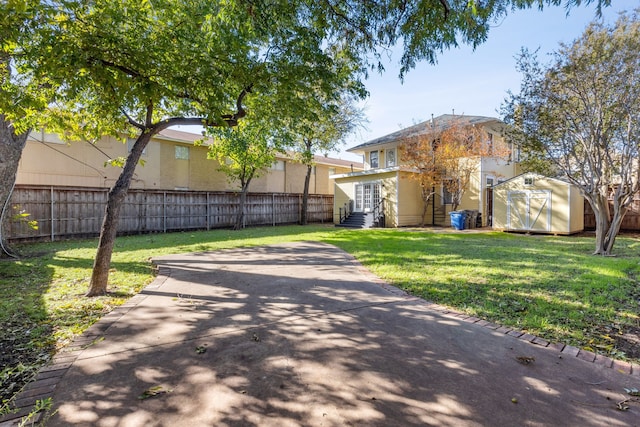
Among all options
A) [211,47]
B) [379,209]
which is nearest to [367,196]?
[379,209]

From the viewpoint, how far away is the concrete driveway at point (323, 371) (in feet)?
6.89

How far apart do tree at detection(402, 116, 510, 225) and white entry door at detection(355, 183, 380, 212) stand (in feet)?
7.53

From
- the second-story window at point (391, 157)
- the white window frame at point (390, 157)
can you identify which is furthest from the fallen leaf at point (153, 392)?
the second-story window at point (391, 157)

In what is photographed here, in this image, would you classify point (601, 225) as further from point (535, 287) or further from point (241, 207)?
point (241, 207)

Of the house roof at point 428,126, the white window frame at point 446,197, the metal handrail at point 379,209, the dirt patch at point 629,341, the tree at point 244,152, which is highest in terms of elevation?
the house roof at point 428,126

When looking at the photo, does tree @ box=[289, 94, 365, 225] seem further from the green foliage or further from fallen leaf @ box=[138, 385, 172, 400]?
fallen leaf @ box=[138, 385, 172, 400]

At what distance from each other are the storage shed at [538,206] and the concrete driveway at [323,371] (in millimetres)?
12474

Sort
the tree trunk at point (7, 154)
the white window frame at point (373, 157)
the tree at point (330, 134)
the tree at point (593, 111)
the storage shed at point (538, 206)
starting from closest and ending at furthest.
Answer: the tree trunk at point (7, 154) < the tree at point (593, 111) < the storage shed at point (538, 206) < the tree at point (330, 134) < the white window frame at point (373, 157)

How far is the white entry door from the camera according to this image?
18344 mm

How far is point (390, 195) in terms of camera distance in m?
17.6

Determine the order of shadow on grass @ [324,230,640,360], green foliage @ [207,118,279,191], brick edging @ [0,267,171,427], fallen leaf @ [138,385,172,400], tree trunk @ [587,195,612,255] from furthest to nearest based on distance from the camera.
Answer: green foliage @ [207,118,279,191] < tree trunk @ [587,195,612,255] < shadow on grass @ [324,230,640,360] < fallen leaf @ [138,385,172,400] < brick edging @ [0,267,171,427]

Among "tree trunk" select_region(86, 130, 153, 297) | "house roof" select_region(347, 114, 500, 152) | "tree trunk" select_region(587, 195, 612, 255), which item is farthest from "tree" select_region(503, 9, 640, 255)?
"tree trunk" select_region(86, 130, 153, 297)

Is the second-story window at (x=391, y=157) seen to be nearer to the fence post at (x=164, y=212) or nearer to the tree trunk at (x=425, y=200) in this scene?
the tree trunk at (x=425, y=200)

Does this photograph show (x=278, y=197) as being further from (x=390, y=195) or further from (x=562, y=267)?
(x=562, y=267)
